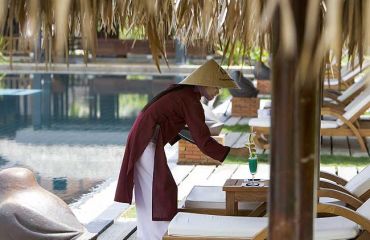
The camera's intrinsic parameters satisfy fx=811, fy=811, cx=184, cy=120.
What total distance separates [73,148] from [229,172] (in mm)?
3678

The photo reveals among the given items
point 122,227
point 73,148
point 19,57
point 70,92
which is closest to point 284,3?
point 122,227

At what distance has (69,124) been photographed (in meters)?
13.8

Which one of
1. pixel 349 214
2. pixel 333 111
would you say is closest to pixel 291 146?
pixel 349 214

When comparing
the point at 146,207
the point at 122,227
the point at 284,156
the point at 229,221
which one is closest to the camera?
the point at 284,156

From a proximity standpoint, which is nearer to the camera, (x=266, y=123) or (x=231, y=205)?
(x=231, y=205)

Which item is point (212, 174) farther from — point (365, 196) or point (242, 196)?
point (242, 196)

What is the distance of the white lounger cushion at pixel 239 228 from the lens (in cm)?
400

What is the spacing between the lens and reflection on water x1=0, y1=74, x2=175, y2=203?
355 inches

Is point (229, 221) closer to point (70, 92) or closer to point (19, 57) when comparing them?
point (70, 92)

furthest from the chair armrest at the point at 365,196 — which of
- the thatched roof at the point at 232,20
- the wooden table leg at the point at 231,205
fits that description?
the thatched roof at the point at 232,20

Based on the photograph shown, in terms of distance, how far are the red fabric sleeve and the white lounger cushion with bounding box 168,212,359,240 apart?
A: 0.66 m

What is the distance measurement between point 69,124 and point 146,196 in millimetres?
9034

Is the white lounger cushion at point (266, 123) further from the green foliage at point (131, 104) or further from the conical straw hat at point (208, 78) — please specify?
the green foliage at point (131, 104)

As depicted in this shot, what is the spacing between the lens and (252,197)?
4602 mm
